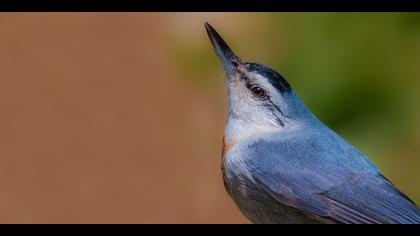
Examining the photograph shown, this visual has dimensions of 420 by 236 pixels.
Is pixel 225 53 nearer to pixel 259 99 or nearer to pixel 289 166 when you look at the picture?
pixel 259 99

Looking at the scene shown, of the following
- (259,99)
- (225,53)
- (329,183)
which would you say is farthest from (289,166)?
(225,53)

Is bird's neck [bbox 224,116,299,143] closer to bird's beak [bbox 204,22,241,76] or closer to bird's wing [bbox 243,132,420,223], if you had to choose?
bird's wing [bbox 243,132,420,223]

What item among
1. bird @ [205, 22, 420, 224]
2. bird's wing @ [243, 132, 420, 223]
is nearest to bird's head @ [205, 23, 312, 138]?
bird @ [205, 22, 420, 224]

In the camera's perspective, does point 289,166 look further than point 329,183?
Yes

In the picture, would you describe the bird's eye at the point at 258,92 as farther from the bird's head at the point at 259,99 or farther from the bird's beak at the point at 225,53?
the bird's beak at the point at 225,53

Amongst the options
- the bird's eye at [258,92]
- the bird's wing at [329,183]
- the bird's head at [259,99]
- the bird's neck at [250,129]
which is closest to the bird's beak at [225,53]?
the bird's head at [259,99]

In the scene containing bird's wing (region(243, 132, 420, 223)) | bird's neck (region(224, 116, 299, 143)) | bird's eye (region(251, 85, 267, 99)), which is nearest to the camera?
bird's wing (region(243, 132, 420, 223))
